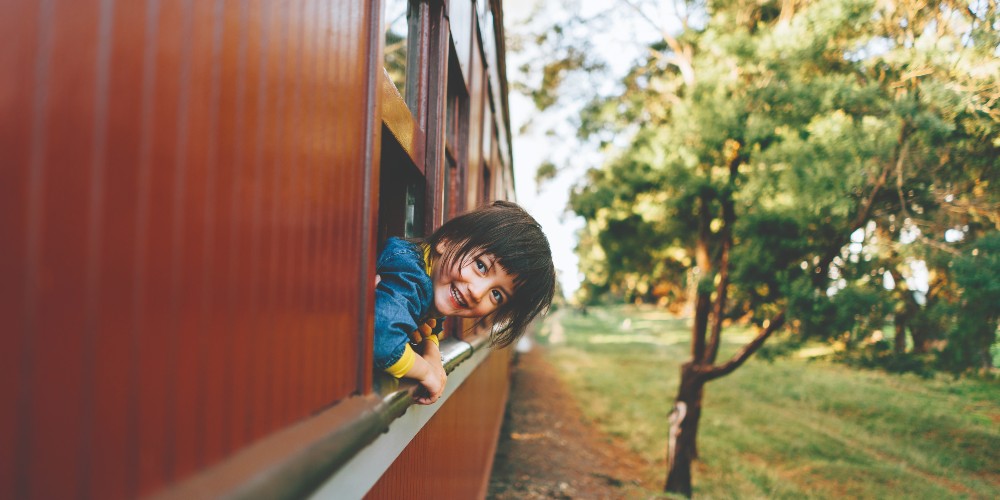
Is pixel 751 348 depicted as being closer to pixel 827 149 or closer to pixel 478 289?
pixel 827 149

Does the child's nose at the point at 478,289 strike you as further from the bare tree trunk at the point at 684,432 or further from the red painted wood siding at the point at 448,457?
the bare tree trunk at the point at 684,432

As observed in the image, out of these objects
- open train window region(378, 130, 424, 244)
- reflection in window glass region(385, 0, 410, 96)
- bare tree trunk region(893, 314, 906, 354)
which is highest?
reflection in window glass region(385, 0, 410, 96)

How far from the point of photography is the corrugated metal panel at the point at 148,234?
0.53m

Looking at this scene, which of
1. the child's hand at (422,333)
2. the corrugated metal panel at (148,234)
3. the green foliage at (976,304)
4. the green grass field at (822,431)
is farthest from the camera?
the green grass field at (822,431)

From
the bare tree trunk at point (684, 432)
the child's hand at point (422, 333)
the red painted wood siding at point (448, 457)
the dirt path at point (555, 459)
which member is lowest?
the dirt path at point (555, 459)

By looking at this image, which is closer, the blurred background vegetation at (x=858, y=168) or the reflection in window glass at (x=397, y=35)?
the reflection in window glass at (x=397, y=35)

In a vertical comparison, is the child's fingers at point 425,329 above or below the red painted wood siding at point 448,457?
above

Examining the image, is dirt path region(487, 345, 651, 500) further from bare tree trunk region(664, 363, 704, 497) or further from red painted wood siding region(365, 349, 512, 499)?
red painted wood siding region(365, 349, 512, 499)

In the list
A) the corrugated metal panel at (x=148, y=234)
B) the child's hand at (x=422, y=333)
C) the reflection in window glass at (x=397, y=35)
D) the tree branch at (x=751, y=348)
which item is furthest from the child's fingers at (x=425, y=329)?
the tree branch at (x=751, y=348)

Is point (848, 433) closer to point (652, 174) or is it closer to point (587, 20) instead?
point (652, 174)

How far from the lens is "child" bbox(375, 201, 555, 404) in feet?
5.43

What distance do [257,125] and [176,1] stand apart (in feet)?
0.66

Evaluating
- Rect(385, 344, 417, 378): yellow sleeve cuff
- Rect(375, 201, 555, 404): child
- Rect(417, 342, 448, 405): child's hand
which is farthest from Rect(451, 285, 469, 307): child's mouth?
Rect(385, 344, 417, 378): yellow sleeve cuff

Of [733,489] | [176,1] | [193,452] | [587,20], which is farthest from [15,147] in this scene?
[587,20]
